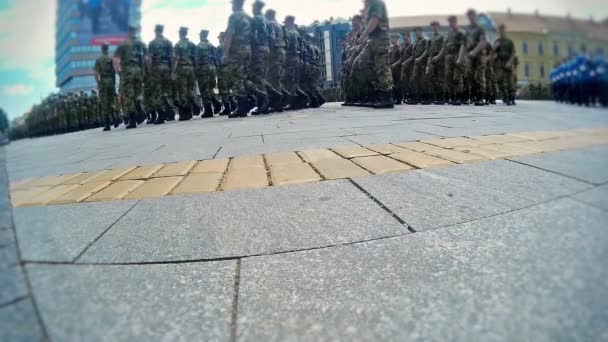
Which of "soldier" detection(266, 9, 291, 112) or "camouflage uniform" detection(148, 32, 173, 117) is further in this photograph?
"camouflage uniform" detection(148, 32, 173, 117)

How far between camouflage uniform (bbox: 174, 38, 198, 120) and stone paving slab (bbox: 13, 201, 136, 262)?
831 cm

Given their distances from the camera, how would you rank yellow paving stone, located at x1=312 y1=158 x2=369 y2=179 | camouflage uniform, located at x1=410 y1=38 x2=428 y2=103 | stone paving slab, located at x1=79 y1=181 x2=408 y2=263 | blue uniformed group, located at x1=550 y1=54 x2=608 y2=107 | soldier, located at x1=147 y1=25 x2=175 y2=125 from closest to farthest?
blue uniformed group, located at x1=550 y1=54 x2=608 y2=107
stone paving slab, located at x1=79 y1=181 x2=408 y2=263
yellow paving stone, located at x1=312 y1=158 x2=369 y2=179
soldier, located at x1=147 y1=25 x2=175 y2=125
camouflage uniform, located at x1=410 y1=38 x2=428 y2=103

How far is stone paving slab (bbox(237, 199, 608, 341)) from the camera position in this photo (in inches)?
21.7

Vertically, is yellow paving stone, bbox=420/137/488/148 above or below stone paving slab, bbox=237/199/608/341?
above

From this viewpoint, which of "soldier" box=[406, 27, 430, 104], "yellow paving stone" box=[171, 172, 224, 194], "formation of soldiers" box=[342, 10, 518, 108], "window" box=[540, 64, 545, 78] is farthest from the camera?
"soldier" box=[406, 27, 430, 104]

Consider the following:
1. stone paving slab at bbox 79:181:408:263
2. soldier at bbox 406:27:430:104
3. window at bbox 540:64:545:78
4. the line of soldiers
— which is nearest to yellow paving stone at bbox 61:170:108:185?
stone paving slab at bbox 79:181:408:263

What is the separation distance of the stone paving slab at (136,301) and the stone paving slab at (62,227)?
0.08 m

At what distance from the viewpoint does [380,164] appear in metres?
1.85

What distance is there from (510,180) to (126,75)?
25.3ft

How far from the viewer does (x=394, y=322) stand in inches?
23.3

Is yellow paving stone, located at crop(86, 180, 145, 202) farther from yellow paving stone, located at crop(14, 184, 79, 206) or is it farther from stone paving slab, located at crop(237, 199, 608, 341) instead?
stone paving slab, located at crop(237, 199, 608, 341)

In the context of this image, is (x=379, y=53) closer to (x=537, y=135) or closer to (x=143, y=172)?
(x=537, y=135)

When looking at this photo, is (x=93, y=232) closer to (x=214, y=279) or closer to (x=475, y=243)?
(x=214, y=279)

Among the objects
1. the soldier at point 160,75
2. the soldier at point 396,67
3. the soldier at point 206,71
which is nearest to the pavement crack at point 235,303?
the soldier at point 160,75
